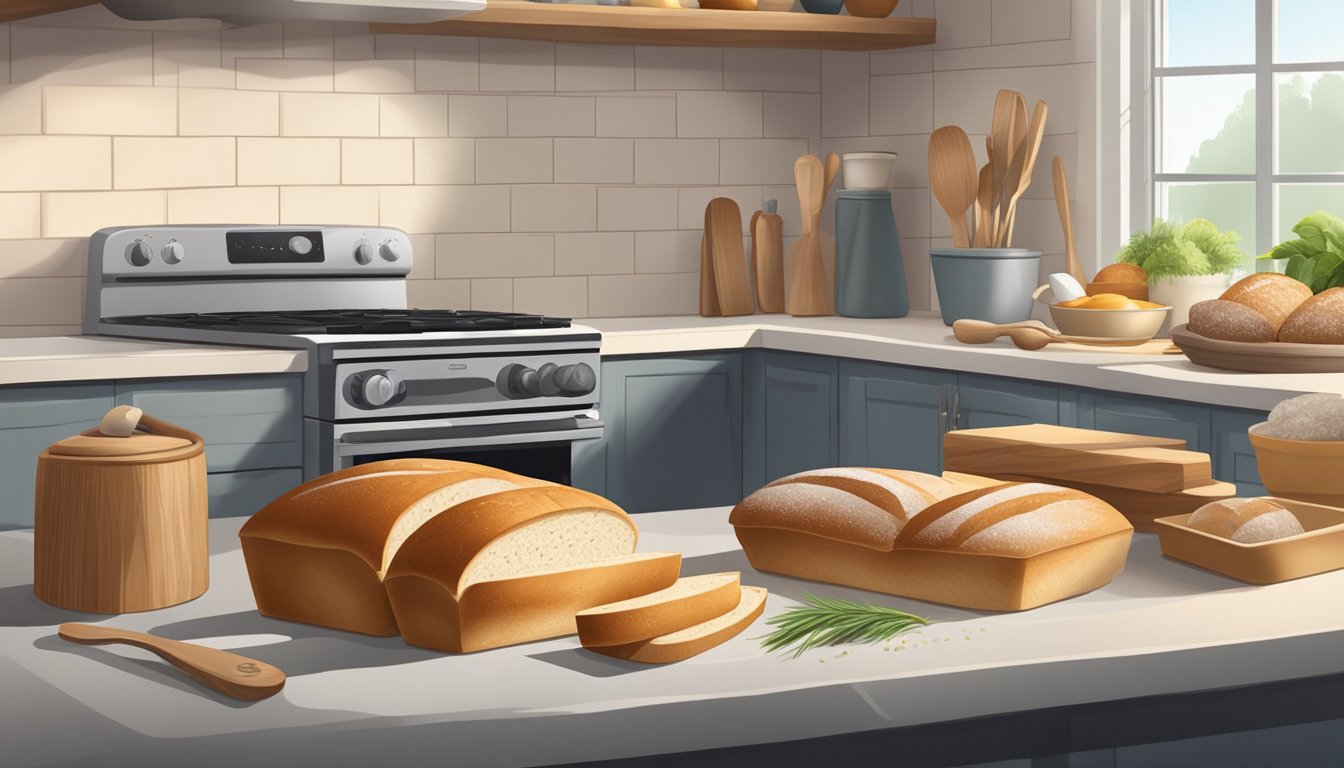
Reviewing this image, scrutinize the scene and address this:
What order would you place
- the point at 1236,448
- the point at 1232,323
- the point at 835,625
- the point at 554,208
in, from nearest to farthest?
the point at 835,625
the point at 1236,448
the point at 1232,323
the point at 554,208

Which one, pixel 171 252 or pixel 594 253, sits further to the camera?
pixel 594 253

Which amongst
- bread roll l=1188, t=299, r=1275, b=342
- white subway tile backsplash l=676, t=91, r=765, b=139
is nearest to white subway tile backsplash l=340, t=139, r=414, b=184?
white subway tile backsplash l=676, t=91, r=765, b=139

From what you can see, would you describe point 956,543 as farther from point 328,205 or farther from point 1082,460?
point 328,205

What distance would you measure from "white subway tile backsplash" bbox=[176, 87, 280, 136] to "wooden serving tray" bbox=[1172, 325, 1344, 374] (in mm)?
2317

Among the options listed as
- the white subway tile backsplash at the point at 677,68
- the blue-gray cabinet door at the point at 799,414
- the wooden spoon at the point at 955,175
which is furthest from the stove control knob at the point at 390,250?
the wooden spoon at the point at 955,175

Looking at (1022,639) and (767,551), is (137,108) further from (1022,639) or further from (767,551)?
(1022,639)

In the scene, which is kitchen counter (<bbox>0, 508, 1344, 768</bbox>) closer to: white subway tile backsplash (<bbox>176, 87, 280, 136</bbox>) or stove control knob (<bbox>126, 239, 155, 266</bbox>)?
stove control knob (<bbox>126, 239, 155, 266</bbox>)

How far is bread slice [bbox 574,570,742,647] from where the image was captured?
86cm

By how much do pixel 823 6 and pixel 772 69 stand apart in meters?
0.32

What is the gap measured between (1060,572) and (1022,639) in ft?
0.36

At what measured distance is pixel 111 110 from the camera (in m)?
3.63

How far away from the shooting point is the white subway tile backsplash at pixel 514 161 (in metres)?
4.07

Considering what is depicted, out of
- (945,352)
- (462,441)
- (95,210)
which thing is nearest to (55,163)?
(95,210)

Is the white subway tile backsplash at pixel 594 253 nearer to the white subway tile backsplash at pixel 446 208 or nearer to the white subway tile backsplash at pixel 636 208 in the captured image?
the white subway tile backsplash at pixel 636 208
